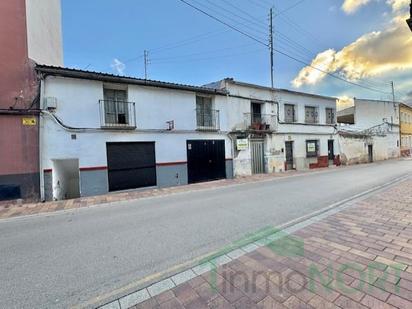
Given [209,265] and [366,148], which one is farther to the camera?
[366,148]

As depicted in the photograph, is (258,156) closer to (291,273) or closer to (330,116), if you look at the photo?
(330,116)

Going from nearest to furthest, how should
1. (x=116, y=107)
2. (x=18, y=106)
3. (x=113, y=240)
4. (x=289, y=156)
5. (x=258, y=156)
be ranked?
(x=113, y=240) < (x=18, y=106) < (x=116, y=107) < (x=258, y=156) < (x=289, y=156)

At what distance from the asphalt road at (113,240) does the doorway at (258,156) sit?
28.4 ft

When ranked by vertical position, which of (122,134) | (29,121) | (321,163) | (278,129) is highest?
(278,129)

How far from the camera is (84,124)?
33.6 feet

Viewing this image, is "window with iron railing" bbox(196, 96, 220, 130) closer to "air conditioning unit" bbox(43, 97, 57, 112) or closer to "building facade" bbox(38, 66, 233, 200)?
"building facade" bbox(38, 66, 233, 200)

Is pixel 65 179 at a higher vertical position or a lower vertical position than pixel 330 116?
lower

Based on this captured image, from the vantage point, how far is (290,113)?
19.5 m

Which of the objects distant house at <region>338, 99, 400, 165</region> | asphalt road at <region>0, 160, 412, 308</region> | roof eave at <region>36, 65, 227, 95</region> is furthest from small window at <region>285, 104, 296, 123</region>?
asphalt road at <region>0, 160, 412, 308</region>

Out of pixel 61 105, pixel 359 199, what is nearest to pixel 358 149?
pixel 359 199

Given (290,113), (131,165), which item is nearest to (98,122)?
(131,165)

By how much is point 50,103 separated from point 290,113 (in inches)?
656

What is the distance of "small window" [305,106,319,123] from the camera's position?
2063 centimetres

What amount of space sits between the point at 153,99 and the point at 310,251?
10.4 meters
